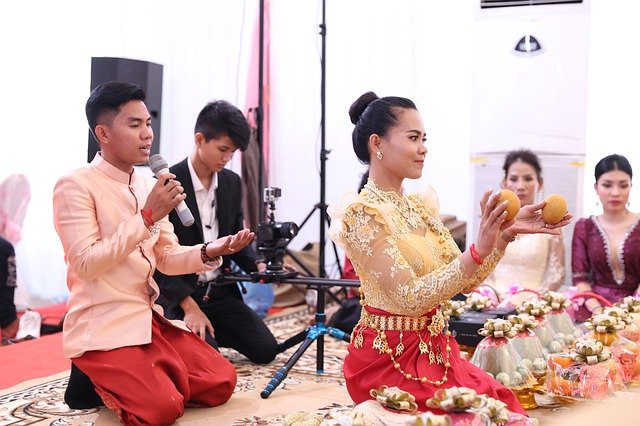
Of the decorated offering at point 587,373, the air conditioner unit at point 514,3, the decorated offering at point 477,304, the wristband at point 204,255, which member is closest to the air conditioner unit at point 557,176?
the air conditioner unit at point 514,3

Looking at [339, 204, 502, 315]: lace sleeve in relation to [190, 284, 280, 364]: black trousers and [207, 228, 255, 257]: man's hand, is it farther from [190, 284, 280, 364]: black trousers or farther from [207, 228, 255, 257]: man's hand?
[190, 284, 280, 364]: black trousers

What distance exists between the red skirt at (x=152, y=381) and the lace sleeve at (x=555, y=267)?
2.12 metres

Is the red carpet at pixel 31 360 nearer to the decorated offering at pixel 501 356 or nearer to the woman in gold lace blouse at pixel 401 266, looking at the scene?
the woman in gold lace blouse at pixel 401 266

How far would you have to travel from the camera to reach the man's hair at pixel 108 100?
3.13 meters

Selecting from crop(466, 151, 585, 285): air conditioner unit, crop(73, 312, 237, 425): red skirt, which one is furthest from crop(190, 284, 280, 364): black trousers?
crop(466, 151, 585, 285): air conditioner unit

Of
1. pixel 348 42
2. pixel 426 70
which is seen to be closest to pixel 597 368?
pixel 426 70

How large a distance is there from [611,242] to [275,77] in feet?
10.4

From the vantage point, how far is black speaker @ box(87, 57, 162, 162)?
462cm

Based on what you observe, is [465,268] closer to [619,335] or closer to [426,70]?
[619,335]

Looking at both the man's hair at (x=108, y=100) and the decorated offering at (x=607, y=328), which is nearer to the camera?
the man's hair at (x=108, y=100)

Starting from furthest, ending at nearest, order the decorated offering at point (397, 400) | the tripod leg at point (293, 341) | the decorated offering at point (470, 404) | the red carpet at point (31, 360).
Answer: the tripod leg at point (293, 341)
the red carpet at point (31, 360)
the decorated offering at point (397, 400)
the decorated offering at point (470, 404)

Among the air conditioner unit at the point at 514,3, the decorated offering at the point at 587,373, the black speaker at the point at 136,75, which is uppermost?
the air conditioner unit at the point at 514,3

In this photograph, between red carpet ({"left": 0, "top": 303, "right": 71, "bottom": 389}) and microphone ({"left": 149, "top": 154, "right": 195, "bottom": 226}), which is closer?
microphone ({"left": 149, "top": 154, "right": 195, "bottom": 226})

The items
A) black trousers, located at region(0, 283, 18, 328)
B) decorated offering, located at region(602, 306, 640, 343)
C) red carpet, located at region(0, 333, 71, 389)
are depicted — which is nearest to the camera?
decorated offering, located at region(602, 306, 640, 343)
